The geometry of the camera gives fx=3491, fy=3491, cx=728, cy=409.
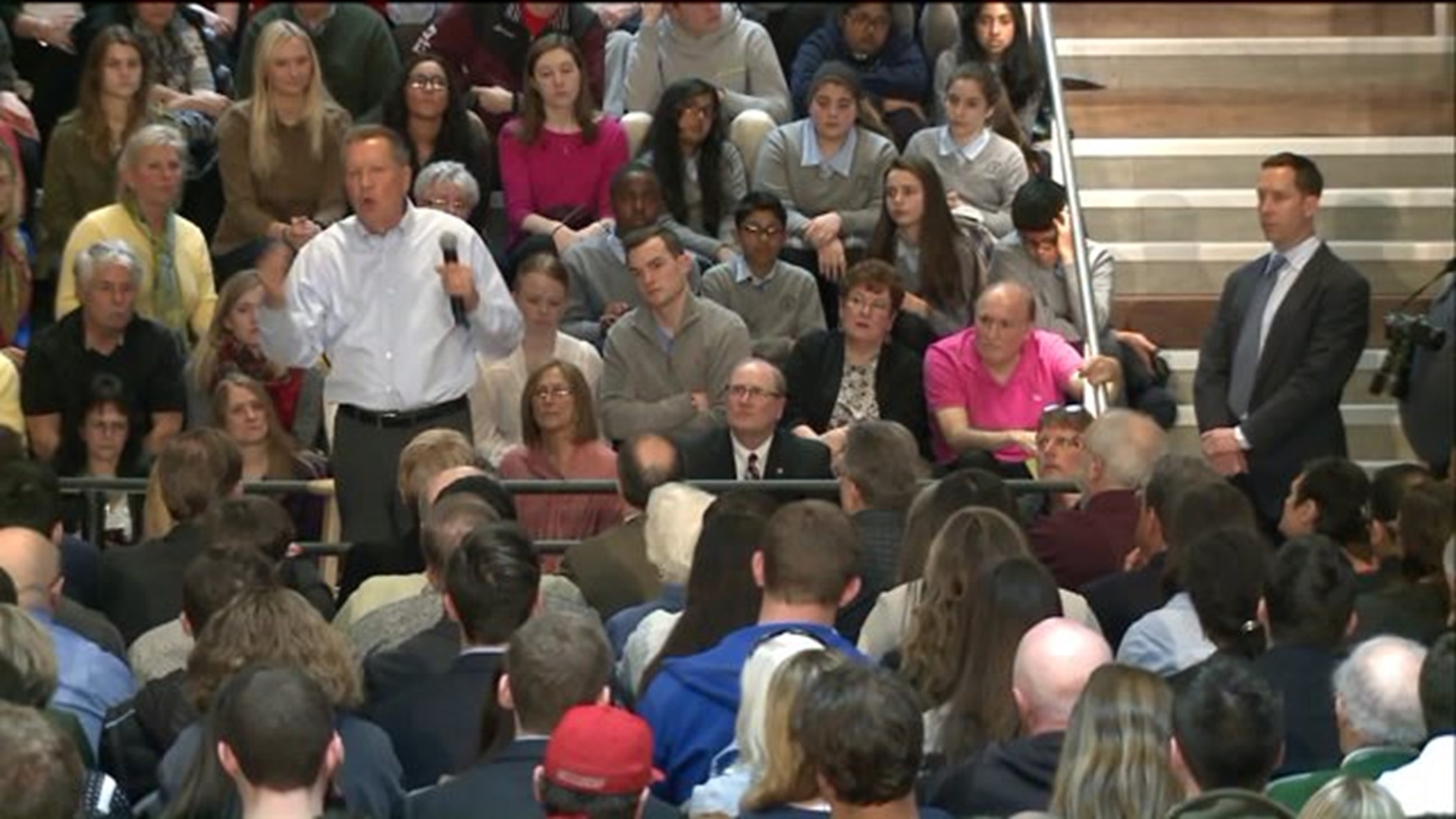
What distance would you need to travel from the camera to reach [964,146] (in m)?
12.4

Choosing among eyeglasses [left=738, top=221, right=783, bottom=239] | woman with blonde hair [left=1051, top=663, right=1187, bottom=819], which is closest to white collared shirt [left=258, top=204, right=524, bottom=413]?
eyeglasses [left=738, top=221, right=783, bottom=239]

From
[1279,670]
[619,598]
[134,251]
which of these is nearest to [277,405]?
[134,251]

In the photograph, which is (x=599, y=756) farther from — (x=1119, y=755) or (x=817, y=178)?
(x=817, y=178)

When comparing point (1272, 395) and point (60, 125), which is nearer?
point (1272, 395)

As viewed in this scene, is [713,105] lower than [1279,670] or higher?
higher

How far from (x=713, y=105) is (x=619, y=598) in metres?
3.92

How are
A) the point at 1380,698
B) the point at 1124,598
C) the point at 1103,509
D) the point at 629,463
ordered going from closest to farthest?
the point at 1380,698 < the point at 1124,598 < the point at 629,463 < the point at 1103,509

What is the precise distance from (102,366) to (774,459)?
2.16m

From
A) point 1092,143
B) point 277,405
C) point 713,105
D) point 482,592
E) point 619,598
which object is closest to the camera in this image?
point 482,592

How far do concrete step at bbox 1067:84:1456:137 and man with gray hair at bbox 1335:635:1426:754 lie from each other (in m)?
7.19

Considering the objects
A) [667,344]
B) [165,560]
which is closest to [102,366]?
[667,344]

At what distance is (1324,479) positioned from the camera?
29.1 feet

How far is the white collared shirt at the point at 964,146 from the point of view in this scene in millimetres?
12359

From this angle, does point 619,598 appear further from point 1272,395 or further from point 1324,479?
point 1272,395
